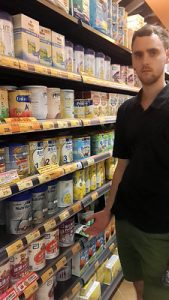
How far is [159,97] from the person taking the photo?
1.53 meters

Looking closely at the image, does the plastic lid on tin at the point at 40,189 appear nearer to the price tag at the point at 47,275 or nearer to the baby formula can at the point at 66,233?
the baby formula can at the point at 66,233

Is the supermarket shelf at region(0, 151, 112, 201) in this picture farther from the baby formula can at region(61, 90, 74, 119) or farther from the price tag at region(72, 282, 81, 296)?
the price tag at region(72, 282, 81, 296)

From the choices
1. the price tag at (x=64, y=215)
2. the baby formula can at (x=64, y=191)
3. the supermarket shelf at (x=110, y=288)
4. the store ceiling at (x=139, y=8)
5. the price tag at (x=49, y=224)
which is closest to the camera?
the price tag at (x=49, y=224)

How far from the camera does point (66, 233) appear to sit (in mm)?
1984

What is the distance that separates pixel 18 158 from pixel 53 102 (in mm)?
421

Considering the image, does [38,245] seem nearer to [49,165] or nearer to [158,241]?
[49,165]

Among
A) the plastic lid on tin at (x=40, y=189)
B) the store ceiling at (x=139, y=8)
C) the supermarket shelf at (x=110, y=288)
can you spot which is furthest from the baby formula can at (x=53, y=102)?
the store ceiling at (x=139, y=8)

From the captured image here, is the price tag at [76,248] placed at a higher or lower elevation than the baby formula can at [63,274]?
higher

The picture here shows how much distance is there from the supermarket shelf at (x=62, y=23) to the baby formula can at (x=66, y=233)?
4.16ft

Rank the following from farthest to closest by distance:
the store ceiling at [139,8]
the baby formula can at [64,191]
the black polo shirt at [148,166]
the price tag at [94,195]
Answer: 1. the store ceiling at [139,8]
2. the price tag at [94,195]
3. the baby formula can at [64,191]
4. the black polo shirt at [148,166]

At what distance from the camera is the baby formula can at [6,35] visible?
132 centimetres

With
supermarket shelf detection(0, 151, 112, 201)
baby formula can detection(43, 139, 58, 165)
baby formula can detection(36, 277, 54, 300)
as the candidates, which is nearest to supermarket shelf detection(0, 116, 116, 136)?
baby formula can detection(43, 139, 58, 165)

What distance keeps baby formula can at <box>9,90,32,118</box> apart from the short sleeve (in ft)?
1.81

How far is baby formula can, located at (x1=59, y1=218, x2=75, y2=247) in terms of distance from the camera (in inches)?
77.7
